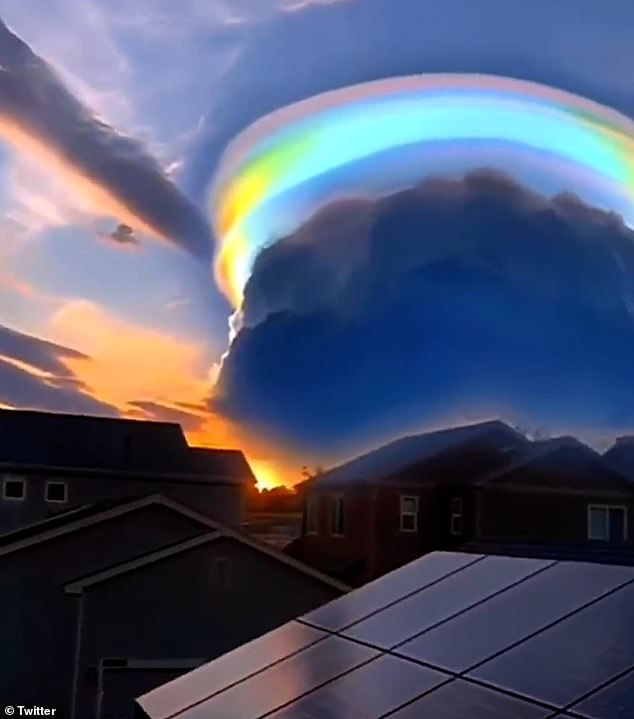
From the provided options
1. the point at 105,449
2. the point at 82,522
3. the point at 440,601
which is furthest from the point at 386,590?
the point at 105,449

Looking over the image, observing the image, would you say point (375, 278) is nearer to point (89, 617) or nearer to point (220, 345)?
point (220, 345)

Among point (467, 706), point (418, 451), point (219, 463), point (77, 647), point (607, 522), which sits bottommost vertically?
point (77, 647)

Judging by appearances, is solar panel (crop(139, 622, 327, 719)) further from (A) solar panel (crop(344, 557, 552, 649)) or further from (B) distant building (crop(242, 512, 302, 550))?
(B) distant building (crop(242, 512, 302, 550))

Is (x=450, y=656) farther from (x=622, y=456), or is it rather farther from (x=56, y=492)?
(x=622, y=456)

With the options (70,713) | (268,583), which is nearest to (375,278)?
(268,583)

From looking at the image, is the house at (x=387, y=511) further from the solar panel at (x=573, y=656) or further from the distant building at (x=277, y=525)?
the solar panel at (x=573, y=656)
